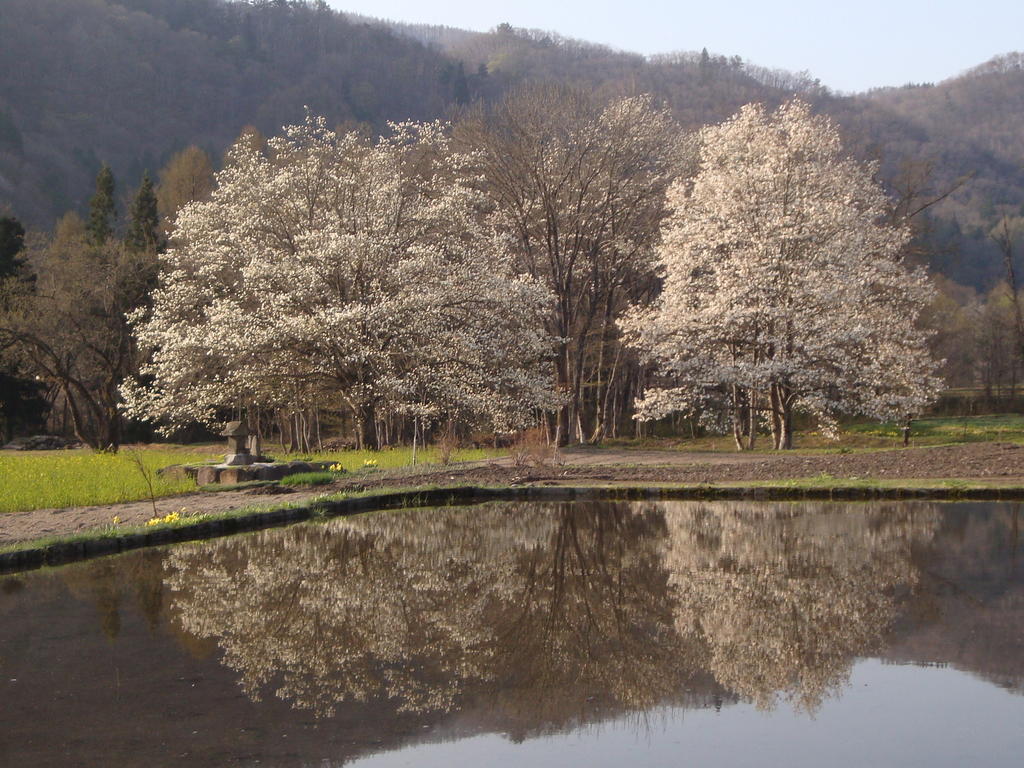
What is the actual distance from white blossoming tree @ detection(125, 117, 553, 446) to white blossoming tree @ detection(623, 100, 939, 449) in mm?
5280

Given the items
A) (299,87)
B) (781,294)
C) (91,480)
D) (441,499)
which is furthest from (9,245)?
(299,87)

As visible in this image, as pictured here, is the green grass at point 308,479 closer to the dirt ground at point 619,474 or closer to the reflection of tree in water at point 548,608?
the dirt ground at point 619,474

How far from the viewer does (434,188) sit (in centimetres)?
3619

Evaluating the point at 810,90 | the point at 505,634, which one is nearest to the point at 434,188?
the point at 505,634

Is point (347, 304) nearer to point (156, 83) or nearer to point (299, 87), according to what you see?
point (299, 87)

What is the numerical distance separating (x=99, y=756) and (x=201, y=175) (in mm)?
60976

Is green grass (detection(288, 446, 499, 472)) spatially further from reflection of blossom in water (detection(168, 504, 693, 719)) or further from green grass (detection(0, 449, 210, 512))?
reflection of blossom in water (detection(168, 504, 693, 719))

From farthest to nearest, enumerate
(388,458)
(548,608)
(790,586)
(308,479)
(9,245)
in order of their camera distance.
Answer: (9,245) < (388,458) < (308,479) < (790,586) < (548,608)

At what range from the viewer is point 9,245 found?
48.8 m

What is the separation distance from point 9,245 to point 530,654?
47.4 m

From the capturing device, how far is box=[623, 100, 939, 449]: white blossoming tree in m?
33.5

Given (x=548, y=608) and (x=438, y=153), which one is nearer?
(x=548, y=608)

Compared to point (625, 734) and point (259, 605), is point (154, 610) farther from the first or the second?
point (625, 734)

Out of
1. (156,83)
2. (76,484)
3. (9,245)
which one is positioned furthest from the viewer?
(156,83)
